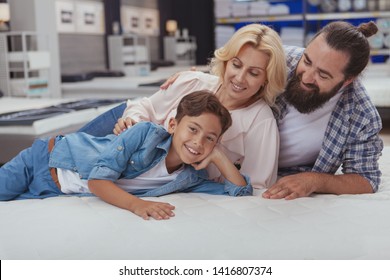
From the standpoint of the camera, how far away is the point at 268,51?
1905 mm

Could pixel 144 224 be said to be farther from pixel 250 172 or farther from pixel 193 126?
pixel 250 172

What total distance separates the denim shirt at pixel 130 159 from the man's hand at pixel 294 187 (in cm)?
10

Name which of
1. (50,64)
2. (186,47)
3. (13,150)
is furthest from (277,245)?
(186,47)

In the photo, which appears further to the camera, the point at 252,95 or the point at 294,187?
the point at 252,95

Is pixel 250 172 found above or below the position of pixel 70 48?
below

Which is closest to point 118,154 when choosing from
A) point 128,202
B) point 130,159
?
point 130,159

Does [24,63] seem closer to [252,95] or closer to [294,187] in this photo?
[252,95]

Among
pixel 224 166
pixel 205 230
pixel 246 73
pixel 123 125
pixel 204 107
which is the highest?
pixel 246 73

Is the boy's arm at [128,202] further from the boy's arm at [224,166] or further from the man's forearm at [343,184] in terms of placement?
the man's forearm at [343,184]

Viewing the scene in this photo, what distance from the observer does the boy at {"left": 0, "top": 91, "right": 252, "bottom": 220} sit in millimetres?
1721

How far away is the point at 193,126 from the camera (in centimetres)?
173

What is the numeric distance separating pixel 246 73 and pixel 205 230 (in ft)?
2.25

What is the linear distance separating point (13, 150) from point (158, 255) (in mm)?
2100

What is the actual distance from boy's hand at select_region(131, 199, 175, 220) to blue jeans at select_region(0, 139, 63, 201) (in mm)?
448
